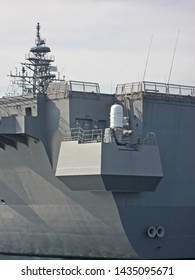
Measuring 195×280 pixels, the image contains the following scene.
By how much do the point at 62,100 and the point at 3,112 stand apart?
399 cm

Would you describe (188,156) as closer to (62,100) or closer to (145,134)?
(145,134)

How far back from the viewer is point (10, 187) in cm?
3089

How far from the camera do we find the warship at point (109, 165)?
86.6ft

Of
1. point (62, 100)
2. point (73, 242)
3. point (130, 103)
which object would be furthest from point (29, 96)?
point (73, 242)

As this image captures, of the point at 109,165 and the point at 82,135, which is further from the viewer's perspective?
the point at 82,135

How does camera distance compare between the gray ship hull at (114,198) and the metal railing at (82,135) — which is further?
the gray ship hull at (114,198)

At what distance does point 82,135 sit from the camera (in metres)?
27.3

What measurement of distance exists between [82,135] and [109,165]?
87.6 inches

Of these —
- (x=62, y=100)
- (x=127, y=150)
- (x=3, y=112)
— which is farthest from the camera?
(x=3, y=112)

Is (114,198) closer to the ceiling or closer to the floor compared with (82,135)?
closer to the floor

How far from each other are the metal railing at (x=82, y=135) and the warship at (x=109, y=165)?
0.04 metres

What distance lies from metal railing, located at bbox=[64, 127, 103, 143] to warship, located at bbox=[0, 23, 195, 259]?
0.04 metres

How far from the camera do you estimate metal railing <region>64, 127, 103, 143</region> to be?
27.0 m

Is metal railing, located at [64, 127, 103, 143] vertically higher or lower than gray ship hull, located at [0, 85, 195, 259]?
higher
